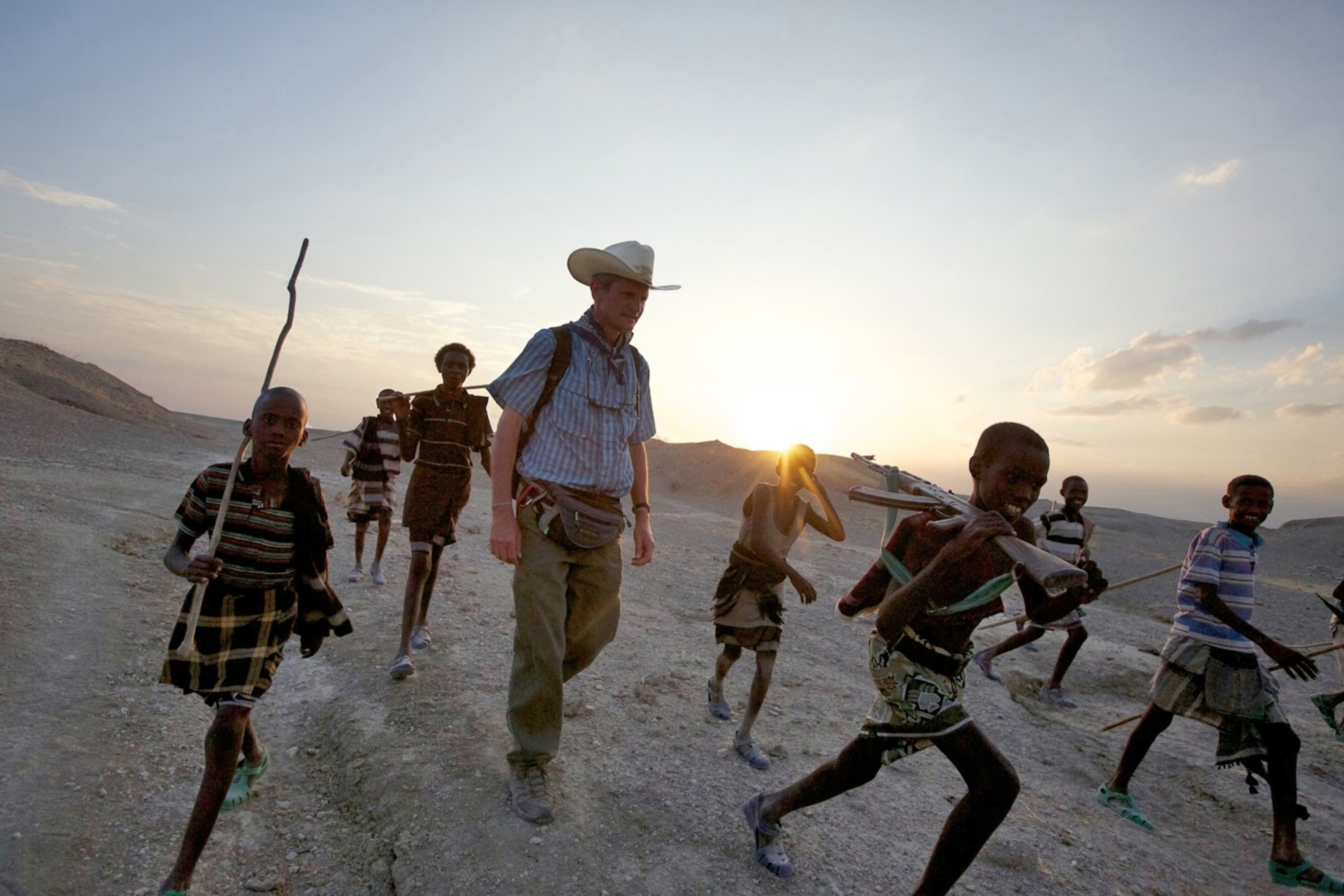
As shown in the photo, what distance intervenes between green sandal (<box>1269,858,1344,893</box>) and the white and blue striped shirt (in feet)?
3.51

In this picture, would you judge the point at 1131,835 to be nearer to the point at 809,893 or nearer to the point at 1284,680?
the point at 809,893

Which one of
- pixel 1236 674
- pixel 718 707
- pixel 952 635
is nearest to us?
pixel 952 635

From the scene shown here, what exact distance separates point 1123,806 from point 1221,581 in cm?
150

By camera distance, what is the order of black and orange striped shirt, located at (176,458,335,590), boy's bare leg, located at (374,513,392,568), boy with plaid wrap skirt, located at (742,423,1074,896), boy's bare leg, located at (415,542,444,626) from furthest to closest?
boy's bare leg, located at (374,513,392,568) < boy's bare leg, located at (415,542,444,626) < black and orange striped shirt, located at (176,458,335,590) < boy with plaid wrap skirt, located at (742,423,1074,896)

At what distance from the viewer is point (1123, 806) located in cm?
429

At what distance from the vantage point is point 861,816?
365 centimetres

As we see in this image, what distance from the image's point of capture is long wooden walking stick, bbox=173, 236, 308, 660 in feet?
8.00

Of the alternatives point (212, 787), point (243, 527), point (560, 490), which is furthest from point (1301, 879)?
point (243, 527)

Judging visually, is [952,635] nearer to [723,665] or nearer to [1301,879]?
[723,665]

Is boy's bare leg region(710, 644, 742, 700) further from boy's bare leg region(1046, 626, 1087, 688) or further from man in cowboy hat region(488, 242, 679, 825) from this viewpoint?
boy's bare leg region(1046, 626, 1087, 688)

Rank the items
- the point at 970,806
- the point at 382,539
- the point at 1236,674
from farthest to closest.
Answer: the point at 382,539, the point at 1236,674, the point at 970,806

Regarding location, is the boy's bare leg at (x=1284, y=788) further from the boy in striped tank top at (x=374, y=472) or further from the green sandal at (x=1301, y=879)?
the boy in striped tank top at (x=374, y=472)

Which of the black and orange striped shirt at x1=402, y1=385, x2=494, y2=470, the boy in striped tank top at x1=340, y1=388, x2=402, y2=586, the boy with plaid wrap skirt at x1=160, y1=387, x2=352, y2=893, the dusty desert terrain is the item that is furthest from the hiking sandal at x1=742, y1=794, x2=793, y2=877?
the boy in striped tank top at x1=340, y1=388, x2=402, y2=586

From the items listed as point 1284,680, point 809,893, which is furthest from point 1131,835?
point 1284,680
